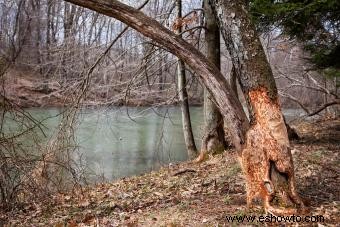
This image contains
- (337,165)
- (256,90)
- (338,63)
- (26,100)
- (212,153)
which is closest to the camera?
(256,90)

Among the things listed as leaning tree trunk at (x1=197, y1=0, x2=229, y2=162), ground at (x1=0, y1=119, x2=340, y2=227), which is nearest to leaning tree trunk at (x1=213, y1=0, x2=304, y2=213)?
ground at (x1=0, y1=119, x2=340, y2=227)

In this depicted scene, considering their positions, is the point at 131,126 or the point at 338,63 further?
the point at 131,126

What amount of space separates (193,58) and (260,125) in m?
1.11

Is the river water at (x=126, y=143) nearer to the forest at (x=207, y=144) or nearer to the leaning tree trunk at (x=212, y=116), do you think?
the forest at (x=207, y=144)

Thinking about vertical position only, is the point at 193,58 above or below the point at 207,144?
above

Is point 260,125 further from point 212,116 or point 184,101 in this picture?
point 184,101

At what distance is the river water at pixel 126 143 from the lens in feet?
40.6

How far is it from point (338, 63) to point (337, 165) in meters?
3.09

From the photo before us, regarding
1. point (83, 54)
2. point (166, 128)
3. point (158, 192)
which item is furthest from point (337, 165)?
point (166, 128)

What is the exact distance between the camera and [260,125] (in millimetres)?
4684

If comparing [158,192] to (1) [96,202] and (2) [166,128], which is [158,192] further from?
(2) [166,128]

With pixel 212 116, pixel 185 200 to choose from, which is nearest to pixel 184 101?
pixel 212 116

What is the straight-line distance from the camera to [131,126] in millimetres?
20344

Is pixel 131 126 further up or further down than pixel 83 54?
further down
